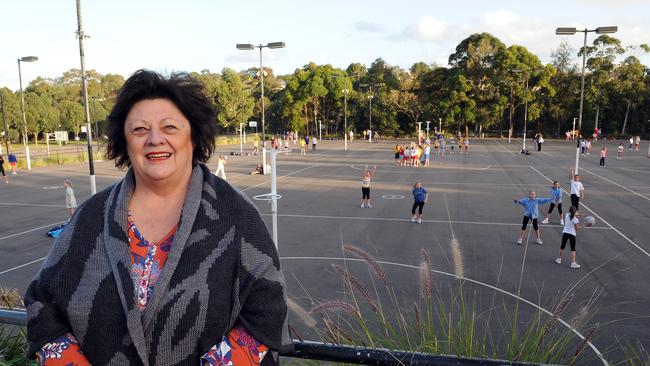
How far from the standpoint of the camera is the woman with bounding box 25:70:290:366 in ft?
6.02

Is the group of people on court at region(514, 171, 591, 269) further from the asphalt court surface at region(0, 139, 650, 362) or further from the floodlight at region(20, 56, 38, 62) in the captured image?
the floodlight at region(20, 56, 38, 62)

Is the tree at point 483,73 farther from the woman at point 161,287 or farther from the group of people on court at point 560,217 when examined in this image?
the woman at point 161,287

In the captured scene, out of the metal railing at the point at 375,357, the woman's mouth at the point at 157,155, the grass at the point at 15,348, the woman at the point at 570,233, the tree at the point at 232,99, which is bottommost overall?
the woman at the point at 570,233

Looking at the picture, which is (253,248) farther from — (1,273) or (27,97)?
(27,97)

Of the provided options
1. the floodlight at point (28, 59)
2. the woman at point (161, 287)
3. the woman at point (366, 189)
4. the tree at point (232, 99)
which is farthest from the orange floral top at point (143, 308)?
the tree at point (232, 99)

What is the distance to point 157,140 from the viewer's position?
6.72ft

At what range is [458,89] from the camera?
2704 inches

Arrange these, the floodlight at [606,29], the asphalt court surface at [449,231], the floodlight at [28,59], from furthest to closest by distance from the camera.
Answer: the floodlight at [28,59] < the floodlight at [606,29] < the asphalt court surface at [449,231]

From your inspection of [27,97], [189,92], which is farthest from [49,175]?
[27,97]

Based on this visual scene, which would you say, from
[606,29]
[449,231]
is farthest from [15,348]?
[606,29]

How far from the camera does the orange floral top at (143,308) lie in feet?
5.98

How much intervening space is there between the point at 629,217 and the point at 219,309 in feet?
65.8

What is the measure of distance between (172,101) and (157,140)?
0.69 ft

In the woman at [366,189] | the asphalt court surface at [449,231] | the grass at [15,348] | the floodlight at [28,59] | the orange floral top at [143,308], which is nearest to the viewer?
the orange floral top at [143,308]
